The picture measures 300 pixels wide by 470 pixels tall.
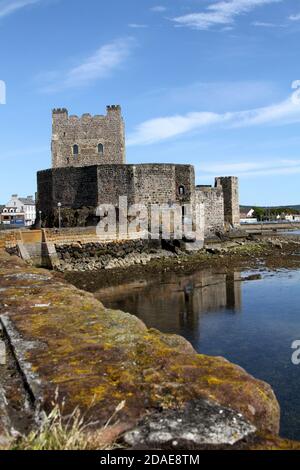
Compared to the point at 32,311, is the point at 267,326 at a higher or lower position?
lower

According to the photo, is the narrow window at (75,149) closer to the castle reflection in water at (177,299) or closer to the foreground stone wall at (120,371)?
the castle reflection in water at (177,299)

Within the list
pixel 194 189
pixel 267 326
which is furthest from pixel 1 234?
pixel 194 189

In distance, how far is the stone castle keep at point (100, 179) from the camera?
33.7 meters

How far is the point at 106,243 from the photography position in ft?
93.4

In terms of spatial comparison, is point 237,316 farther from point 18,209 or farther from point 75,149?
point 18,209

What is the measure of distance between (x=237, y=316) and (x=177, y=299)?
3.49m

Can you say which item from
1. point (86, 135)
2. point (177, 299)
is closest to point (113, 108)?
point (86, 135)

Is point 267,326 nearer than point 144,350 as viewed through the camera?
No

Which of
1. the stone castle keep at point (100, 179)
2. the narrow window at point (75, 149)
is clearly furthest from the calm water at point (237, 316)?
the narrow window at point (75, 149)

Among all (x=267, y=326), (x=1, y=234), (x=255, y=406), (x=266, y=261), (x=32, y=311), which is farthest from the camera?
(x=266, y=261)
